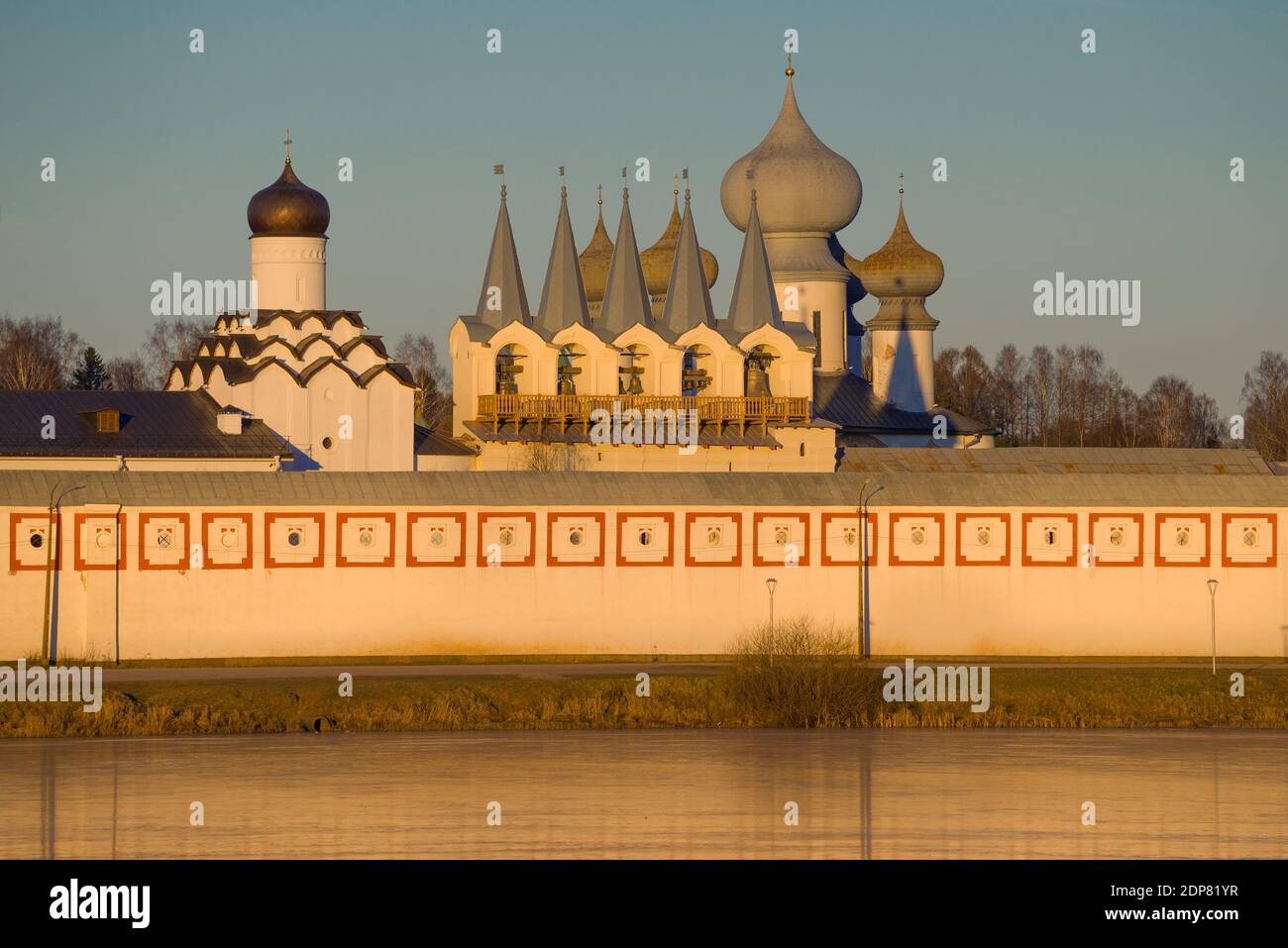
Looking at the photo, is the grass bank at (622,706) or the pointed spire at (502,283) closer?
the grass bank at (622,706)

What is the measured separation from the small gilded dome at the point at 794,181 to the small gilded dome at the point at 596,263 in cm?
329

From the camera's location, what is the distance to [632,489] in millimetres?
34812

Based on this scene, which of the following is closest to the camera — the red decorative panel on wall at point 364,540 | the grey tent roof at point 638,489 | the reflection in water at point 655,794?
the reflection in water at point 655,794

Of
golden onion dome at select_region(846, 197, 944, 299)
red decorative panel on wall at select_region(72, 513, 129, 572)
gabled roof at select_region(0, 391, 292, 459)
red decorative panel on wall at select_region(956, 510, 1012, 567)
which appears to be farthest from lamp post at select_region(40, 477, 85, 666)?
golden onion dome at select_region(846, 197, 944, 299)

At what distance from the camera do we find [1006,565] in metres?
35.1

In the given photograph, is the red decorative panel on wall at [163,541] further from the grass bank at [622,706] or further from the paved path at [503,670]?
the grass bank at [622,706]

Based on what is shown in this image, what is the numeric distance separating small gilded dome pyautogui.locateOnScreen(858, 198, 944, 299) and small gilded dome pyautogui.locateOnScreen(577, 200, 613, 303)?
7.49 m

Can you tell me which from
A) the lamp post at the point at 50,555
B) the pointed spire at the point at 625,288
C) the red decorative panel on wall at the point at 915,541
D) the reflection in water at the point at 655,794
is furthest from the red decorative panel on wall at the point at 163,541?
the pointed spire at the point at 625,288

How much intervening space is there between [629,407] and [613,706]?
17.8 metres

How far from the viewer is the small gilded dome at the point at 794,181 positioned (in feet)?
186

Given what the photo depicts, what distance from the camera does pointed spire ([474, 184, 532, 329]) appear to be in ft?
156

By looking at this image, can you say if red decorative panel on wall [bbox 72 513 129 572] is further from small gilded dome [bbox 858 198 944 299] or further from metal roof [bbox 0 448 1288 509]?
small gilded dome [bbox 858 198 944 299]

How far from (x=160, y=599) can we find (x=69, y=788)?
921cm

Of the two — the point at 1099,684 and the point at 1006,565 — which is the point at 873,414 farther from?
the point at 1099,684
